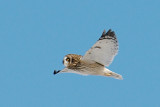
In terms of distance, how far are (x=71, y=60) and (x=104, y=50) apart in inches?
34.0

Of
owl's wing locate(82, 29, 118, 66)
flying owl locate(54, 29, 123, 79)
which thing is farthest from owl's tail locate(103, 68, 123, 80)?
owl's wing locate(82, 29, 118, 66)

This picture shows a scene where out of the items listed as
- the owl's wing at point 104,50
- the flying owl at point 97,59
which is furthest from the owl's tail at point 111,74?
the owl's wing at point 104,50

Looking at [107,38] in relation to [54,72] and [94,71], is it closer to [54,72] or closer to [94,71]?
[94,71]

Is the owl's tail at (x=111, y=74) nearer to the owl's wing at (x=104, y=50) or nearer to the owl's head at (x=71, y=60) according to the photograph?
the owl's wing at (x=104, y=50)

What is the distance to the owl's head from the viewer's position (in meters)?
12.8

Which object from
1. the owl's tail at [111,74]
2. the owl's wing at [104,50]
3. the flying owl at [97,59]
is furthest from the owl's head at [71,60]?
the owl's tail at [111,74]

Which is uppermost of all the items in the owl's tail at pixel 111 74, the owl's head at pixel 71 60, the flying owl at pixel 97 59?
the owl's head at pixel 71 60

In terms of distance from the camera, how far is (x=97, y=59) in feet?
41.2

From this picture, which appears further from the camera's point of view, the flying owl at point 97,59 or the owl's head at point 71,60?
the owl's head at point 71,60

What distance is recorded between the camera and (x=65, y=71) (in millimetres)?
13172

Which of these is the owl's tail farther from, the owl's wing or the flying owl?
the owl's wing

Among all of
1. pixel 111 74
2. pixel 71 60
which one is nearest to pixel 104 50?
pixel 111 74

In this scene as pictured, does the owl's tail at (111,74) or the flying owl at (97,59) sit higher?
the flying owl at (97,59)

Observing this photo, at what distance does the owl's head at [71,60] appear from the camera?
12.8 metres
